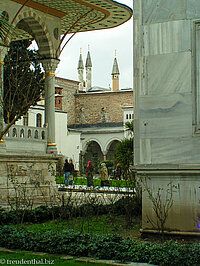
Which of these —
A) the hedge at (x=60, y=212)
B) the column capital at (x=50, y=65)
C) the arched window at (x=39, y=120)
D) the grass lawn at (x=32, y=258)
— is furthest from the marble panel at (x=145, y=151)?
the arched window at (x=39, y=120)

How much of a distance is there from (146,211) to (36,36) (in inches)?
343

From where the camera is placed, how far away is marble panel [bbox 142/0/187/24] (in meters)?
5.98

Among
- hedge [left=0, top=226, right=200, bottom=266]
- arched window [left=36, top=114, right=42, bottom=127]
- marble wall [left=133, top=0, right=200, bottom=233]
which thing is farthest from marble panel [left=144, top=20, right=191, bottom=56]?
arched window [left=36, top=114, right=42, bottom=127]

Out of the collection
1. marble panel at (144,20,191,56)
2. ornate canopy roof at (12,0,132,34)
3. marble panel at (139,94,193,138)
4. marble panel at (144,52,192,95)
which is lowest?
marble panel at (139,94,193,138)

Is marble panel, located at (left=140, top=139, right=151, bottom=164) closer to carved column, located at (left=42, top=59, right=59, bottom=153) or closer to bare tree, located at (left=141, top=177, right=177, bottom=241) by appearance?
bare tree, located at (left=141, top=177, right=177, bottom=241)

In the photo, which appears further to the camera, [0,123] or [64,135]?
[64,135]

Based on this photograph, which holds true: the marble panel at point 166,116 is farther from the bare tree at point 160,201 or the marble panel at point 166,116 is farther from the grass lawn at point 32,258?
the grass lawn at point 32,258

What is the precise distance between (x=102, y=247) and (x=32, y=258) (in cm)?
75

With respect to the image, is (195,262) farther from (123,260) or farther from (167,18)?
(167,18)

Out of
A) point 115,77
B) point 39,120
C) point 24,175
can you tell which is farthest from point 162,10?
point 115,77

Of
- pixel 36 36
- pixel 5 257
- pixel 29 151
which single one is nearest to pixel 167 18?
pixel 5 257

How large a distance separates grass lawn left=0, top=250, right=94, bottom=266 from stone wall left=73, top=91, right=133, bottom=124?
50.9 metres

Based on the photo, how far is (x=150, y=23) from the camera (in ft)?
20.1

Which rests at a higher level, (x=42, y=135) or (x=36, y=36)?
(x=36, y=36)
